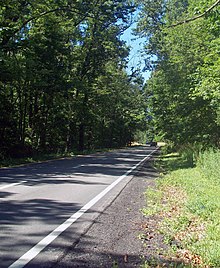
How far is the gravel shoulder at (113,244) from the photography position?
4.48 m

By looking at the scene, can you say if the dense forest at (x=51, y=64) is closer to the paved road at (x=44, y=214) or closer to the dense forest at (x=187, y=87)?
the dense forest at (x=187, y=87)

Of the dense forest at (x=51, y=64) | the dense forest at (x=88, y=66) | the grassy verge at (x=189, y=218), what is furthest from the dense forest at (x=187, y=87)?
the dense forest at (x=51, y=64)

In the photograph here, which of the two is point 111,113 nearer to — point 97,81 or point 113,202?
point 97,81

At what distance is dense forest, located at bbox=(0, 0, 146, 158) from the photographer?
20.1 metres

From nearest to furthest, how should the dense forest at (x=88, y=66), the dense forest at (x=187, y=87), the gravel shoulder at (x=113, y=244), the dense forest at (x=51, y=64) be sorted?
the gravel shoulder at (x=113, y=244)
the dense forest at (x=187, y=87)
the dense forest at (x=88, y=66)
the dense forest at (x=51, y=64)

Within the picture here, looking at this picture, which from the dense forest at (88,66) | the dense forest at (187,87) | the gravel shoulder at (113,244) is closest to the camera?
the gravel shoulder at (113,244)

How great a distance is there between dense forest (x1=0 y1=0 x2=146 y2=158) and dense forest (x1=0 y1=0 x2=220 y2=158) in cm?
7

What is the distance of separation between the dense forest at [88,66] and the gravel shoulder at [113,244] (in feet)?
15.1

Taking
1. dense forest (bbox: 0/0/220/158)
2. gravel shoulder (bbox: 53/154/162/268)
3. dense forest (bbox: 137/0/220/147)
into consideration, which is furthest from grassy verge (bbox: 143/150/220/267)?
dense forest (bbox: 137/0/220/147)

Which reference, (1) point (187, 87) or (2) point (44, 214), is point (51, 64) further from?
(2) point (44, 214)

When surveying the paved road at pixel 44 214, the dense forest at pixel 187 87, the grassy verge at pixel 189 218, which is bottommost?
the grassy verge at pixel 189 218

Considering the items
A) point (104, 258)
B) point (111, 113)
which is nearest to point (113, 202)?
point (104, 258)

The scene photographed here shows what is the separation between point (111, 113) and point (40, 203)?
2041 inches

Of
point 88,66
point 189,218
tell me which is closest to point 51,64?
point 88,66
